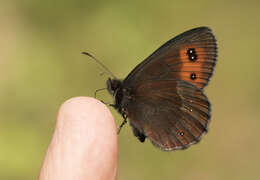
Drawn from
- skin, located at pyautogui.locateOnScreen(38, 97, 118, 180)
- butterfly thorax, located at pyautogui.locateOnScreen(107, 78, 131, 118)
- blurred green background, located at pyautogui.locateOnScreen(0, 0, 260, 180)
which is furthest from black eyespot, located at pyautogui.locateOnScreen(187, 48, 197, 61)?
blurred green background, located at pyautogui.locateOnScreen(0, 0, 260, 180)

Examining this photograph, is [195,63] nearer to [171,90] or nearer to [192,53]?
[192,53]

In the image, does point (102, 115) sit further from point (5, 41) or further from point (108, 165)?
point (5, 41)

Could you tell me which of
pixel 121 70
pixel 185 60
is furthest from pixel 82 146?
pixel 121 70

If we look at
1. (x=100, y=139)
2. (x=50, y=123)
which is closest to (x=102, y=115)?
(x=100, y=139)

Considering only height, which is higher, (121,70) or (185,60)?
(185,60)

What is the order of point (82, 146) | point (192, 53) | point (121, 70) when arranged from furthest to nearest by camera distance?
point (121, 70)
point (192, 53)
point (82, 146)

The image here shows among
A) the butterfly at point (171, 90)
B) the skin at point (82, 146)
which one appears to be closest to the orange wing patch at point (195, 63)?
the butterfly at point (171, 90)

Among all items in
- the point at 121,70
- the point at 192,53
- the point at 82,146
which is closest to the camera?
the point at 82,146

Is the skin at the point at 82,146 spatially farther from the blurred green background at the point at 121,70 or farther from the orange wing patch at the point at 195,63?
the blurred green background at the point at 121,70

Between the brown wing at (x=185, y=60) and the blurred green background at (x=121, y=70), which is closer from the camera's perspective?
the brown wing at (x=185, y=60)
